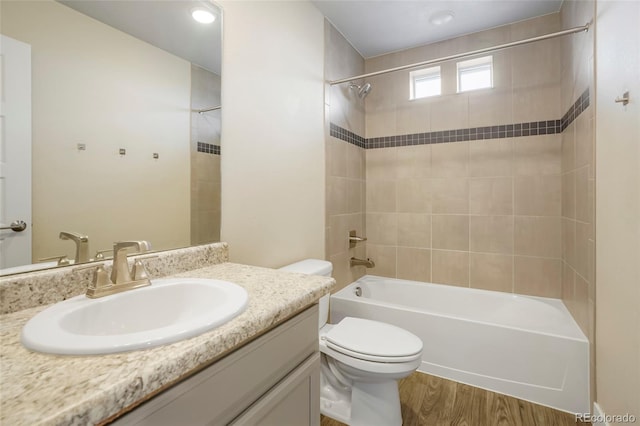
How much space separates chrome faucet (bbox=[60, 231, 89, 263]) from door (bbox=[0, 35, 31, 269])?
0.27 ft

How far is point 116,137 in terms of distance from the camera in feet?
3.21

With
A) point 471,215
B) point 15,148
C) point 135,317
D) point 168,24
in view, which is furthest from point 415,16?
point 135,317

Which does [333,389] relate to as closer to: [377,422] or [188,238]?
[377,422]

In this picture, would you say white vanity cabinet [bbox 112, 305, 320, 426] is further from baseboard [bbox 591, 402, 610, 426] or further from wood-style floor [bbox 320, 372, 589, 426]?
baseboard [bbox 591, 402, 610, 426]

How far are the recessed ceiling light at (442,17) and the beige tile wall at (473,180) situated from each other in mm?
325

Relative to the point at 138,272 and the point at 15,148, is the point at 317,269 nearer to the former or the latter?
the point at 138,272

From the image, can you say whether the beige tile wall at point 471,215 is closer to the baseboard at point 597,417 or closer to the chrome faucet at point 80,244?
the baseboard at point 597,417

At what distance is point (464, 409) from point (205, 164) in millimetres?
1896

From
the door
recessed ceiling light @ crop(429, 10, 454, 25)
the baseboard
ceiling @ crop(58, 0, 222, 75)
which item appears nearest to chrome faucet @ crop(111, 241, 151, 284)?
the door

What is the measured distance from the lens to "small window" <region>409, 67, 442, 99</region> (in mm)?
2643

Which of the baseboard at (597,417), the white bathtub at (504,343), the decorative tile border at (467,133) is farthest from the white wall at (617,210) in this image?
the decorative tile border at (467,133)

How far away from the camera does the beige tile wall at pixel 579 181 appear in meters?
1.49

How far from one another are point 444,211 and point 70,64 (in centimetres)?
254

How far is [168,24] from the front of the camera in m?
1.15
